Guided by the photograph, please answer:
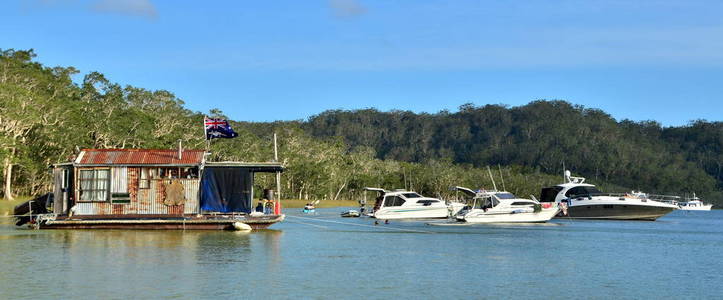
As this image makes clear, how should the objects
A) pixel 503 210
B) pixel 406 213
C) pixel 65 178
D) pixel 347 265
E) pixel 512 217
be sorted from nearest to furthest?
pixel 347 265 < pixel 65 178 < pixel 503 210 < pixel 512 217 < pixel 406 213

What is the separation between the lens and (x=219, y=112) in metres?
113

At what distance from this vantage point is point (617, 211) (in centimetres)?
6925

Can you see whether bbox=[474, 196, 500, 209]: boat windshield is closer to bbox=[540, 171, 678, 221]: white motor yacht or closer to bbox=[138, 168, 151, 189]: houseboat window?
bbox=[540, 171, 678, 221]: white motor yacht

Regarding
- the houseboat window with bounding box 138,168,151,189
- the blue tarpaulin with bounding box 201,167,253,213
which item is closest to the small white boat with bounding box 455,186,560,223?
the blue tarpaulin with bounding box 201,167,253,213

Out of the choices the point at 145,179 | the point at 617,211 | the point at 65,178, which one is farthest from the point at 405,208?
the point at 65,178

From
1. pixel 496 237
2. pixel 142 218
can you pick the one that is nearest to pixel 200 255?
pixel 142 218

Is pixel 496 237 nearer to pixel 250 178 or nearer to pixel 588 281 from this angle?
pixel 250 178

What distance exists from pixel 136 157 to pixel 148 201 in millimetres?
2474

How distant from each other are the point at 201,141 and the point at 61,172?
6237 centimetres

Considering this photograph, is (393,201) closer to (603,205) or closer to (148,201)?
(603,205)

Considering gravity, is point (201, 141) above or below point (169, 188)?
above

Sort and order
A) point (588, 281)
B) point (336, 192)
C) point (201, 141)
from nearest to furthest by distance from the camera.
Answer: point (588, 281), point (201, 141), point (336, 192)

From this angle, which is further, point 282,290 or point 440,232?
point 440,232

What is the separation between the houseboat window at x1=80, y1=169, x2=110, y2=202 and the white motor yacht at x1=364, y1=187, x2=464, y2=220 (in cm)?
2363
